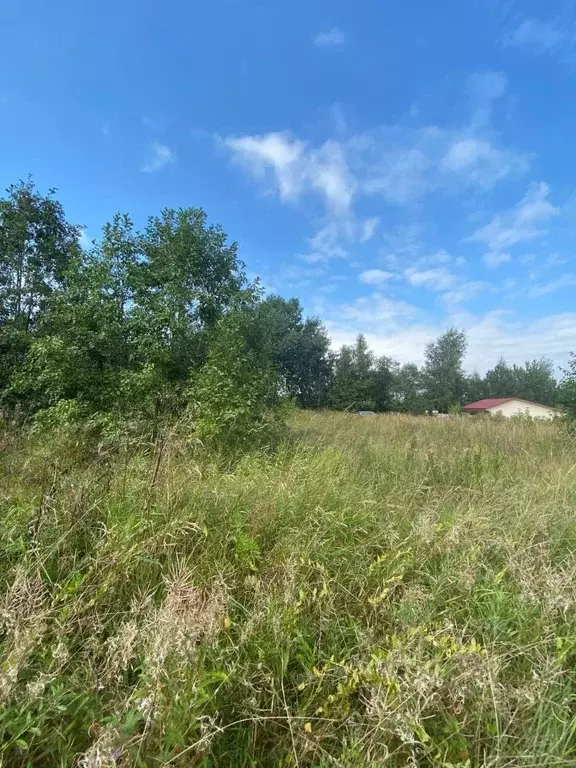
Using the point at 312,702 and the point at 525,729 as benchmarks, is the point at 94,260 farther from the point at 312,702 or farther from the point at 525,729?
the point at 525,729

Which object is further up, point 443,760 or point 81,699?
point 81,699

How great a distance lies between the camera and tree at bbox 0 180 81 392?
26.3ft

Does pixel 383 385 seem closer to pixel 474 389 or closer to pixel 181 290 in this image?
pixel 474 389

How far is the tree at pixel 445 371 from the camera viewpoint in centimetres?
4666

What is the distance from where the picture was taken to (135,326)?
229 inches

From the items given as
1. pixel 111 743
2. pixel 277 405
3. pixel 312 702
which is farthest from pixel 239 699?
pixel 277 405

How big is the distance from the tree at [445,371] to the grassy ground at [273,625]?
155ft

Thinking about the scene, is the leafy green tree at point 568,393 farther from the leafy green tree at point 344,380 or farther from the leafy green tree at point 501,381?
the leafy green tree at point 501,381

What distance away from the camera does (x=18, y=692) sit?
1217 mm

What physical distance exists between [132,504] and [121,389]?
3.35m

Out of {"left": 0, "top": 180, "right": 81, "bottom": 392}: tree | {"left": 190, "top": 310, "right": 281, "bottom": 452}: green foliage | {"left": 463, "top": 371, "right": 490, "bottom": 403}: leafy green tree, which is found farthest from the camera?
{"left": 463, "top": 371, "right": 490, "bottom": 403}: leafy green tree

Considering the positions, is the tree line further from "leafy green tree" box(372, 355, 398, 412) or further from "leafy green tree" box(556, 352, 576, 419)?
"leafy green tree" box(372, 355, 398, 412)

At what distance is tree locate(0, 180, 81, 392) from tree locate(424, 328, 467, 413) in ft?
148

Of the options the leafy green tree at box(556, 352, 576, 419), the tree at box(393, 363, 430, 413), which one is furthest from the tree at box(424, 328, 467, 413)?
the leafy green tree at box(556, 352, 576, 419)
